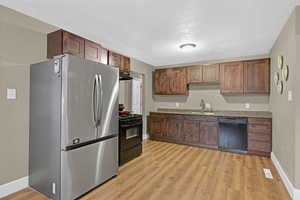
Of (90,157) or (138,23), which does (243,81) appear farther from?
(90,157)

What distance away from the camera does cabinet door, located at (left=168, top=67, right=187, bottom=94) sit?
5.05m

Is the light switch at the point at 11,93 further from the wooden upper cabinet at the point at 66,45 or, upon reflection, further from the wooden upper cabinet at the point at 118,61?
the wooden upper cabinet at the point at 118,61

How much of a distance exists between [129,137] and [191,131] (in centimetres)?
194

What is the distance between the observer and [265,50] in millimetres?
3859

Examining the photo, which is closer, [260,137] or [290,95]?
[290,95]

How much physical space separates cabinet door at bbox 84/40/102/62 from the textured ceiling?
22cm

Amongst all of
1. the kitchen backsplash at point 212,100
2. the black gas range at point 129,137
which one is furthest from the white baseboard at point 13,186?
the kitchen backsplash at point 212,100

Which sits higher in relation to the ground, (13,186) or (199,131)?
(199,131)

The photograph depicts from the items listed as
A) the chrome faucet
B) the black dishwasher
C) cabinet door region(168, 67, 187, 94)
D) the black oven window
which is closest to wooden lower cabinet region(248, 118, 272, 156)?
the black dishwasher

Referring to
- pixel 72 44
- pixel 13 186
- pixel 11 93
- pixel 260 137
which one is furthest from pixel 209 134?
pixel 11 93

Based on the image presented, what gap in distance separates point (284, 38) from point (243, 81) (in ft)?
5.49

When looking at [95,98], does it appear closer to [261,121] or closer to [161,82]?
[161,82]

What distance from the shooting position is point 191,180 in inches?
101

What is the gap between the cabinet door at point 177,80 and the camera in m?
5.05
